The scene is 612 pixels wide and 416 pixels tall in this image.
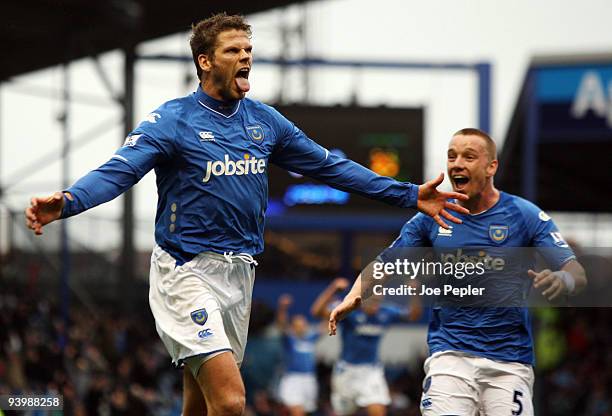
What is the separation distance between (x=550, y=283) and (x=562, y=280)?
70mm

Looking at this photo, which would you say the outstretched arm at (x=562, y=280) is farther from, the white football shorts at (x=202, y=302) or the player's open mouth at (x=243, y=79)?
the player's open mouth at (x=243, y=79)

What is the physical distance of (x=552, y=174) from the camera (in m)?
24.4

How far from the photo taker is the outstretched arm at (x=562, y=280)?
730 cm

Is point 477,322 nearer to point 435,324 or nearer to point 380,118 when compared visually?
point 435,324

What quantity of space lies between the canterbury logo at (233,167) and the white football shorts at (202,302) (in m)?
0.45

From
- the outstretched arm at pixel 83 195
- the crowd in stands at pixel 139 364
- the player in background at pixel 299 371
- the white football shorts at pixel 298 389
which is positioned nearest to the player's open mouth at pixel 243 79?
the outstretched arm at pixel 83 195

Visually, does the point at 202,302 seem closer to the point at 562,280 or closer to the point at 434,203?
the point at 434,203

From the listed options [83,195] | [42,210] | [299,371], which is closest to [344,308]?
[83,195]

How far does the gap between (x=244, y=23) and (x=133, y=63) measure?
1419 centimetres

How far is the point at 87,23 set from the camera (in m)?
21.3

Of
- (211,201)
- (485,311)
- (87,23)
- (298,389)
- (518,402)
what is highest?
(87,23)

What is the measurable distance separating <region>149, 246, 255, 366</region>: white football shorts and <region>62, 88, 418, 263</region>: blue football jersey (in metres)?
0.08

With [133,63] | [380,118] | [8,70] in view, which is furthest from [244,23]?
[8,70]

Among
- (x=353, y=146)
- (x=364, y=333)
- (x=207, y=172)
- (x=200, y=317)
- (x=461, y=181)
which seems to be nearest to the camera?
(x=200, y=317)
